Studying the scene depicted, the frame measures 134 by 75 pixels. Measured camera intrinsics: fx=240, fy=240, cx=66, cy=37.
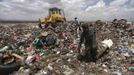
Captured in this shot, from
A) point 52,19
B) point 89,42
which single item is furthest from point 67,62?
Result: point 52,19

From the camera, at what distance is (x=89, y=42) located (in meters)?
8.13

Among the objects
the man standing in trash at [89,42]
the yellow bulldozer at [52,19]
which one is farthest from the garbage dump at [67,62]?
the yellow bulldozer at [52,19]

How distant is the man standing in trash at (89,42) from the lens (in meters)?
7.95

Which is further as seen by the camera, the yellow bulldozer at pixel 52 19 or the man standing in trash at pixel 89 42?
the yellow bulldozer at pixel 52 19

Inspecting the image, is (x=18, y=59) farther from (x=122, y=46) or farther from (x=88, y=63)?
(x=122, y=46)

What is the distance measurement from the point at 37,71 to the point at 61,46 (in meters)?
3.46

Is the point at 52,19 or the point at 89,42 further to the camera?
the point at 52,19

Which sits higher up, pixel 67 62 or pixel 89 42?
pixel 89 42

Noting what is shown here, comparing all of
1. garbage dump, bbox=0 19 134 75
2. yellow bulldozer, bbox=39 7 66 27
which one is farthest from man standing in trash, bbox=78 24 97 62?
yellow bulldozer, bbox=39 7 66 27

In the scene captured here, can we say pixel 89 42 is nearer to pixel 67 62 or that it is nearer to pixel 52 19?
pixel 67 62

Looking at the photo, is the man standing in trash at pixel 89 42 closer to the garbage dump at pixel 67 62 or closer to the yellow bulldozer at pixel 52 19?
the garbage dump at pixel 67 62

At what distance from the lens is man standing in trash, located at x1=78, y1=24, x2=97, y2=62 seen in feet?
26.1

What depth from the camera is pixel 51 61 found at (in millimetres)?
8445

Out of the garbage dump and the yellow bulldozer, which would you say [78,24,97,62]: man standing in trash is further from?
the yellow bulldozer
